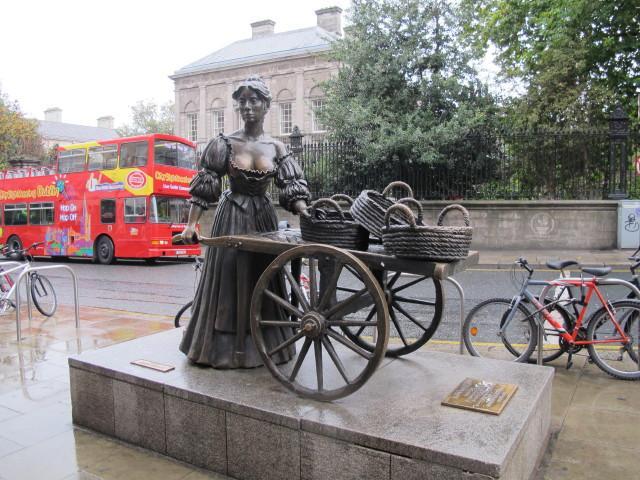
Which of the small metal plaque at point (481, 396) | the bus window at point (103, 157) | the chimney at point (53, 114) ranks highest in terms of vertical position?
the chimney at point (53, 114)

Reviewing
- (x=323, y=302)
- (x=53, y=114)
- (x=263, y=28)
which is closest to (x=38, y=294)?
(x=323, y=302)

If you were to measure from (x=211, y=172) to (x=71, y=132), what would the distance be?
78.0 meters

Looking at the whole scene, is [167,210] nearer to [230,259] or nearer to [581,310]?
[230,259]

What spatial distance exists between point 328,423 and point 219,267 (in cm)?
147

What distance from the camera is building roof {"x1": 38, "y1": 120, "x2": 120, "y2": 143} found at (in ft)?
230

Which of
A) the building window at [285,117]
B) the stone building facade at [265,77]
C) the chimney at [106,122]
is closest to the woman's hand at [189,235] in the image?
the stone building facade at [265,77]

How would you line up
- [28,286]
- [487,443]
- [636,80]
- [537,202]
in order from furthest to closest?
1. [636,80]
2. [537,202]
3. [28,286]
4. [487,443]

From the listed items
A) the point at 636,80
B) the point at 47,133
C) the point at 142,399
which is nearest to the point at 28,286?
the point at 142,399

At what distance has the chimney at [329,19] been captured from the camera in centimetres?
4438

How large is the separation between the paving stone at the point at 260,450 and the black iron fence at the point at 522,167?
14.8 meters

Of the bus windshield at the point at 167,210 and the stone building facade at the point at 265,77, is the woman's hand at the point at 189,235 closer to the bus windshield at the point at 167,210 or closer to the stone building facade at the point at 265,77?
the bus windshield at the point at 167,210

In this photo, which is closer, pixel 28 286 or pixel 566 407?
pixel 566 407

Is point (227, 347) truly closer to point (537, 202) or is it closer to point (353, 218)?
point (353, 218)

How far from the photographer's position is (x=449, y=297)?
920 centimetres
